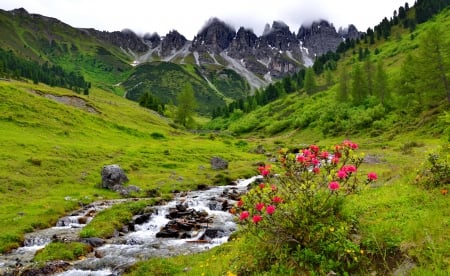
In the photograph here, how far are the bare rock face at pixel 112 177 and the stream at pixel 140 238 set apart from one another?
5.10 m

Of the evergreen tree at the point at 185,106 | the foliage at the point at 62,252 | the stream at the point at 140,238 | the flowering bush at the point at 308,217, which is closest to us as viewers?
the flowering bush at the point at 308,217

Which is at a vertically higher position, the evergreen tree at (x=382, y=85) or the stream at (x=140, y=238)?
the evergreen tree at (x=382, y=85)

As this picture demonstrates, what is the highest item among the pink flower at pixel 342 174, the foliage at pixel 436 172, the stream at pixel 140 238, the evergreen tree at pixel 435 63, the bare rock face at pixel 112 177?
the evergreen tree at pixel 435 63

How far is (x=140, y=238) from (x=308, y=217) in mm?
17766

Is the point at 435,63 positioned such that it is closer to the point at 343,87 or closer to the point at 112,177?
the point at 343,87

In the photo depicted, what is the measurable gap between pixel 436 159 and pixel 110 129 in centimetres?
7561

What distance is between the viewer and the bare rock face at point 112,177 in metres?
41.2

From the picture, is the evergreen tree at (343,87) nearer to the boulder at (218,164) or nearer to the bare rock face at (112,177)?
the boulder at (218,164)

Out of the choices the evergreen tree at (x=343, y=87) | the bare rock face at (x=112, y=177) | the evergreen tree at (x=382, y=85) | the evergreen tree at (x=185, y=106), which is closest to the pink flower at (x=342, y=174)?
the bare rock face at (x=112, y=177)

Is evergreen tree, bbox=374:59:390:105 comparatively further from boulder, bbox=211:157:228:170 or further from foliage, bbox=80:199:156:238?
foliage, bbox=80:199:156:238

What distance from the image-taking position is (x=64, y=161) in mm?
46656

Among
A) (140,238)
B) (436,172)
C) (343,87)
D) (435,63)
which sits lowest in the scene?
(140,238)

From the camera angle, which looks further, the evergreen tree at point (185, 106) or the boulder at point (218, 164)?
the evergreen tree at point (185, 106)

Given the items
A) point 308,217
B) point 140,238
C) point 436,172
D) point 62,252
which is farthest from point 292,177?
point 140,238
